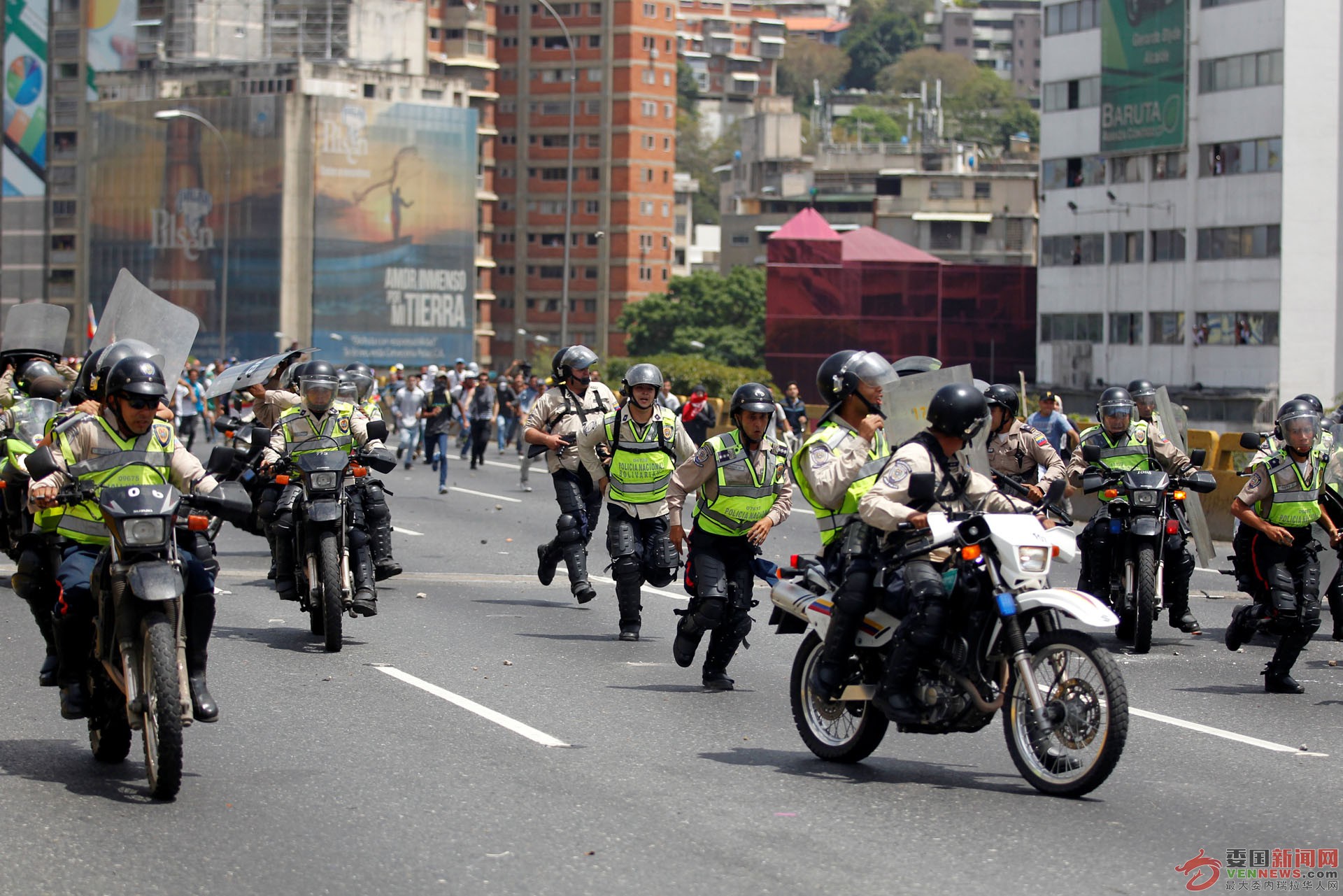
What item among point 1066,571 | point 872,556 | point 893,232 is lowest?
point 1066,571

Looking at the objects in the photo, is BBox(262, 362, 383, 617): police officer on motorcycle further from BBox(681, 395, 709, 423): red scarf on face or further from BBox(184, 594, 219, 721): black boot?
BBox(681, 395, 709, 423): red scarf on face

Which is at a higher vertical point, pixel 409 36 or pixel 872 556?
pixel 409 36

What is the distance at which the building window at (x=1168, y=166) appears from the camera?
7362 centimetres

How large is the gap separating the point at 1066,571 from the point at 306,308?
94.5 meters

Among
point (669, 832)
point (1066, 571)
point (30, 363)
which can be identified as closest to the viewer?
point (669, 832)

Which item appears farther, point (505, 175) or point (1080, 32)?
point (505, 175)

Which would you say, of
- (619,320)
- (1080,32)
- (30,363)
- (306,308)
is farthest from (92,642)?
(619,320)

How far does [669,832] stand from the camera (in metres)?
6.78

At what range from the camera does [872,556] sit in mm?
7852

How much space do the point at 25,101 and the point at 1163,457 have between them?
124 metres

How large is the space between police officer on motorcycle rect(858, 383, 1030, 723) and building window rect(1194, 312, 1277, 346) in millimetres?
65169

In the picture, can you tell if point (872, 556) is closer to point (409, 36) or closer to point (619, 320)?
point (409, 36)

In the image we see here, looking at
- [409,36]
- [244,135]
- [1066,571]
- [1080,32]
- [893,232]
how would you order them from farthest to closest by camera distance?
1. [893,232]
2. [409,36]
3. [244,135]
4. [1080,32]
5. [1066,571]

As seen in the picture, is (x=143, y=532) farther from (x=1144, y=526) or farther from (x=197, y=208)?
(x=197, y=208)
